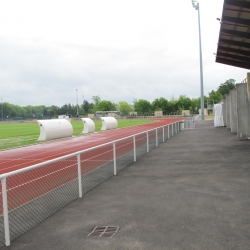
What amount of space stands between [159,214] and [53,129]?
19308mm

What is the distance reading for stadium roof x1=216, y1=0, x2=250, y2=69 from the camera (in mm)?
14785

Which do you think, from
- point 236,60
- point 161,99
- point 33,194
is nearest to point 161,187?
point 33,194

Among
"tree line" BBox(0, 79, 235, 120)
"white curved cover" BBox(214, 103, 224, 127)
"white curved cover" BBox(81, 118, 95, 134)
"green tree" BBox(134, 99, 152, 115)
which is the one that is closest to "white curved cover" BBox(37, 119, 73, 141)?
"white curved cover" BBox(81, 118, 95, 134)

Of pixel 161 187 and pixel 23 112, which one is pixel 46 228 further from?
pixel 23 112

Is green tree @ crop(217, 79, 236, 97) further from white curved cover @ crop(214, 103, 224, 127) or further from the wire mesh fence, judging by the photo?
the wire mesh fence

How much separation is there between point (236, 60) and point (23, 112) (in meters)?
152

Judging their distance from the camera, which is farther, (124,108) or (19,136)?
(124,108)

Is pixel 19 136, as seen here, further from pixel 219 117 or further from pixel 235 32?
pixel 235 32

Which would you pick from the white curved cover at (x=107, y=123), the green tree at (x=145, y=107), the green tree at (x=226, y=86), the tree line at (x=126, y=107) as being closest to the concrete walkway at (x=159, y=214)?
the white curved cover at (x=107, y=123)

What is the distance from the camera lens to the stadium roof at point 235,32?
14785 mm

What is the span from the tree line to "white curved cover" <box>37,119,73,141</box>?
88.9 meters

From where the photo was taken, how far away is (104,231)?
4.80 meters

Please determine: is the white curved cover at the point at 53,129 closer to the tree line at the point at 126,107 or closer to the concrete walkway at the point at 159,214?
the concrete walkway at the point at 159,214

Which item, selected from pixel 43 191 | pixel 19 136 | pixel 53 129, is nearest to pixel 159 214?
pixel 43 191
